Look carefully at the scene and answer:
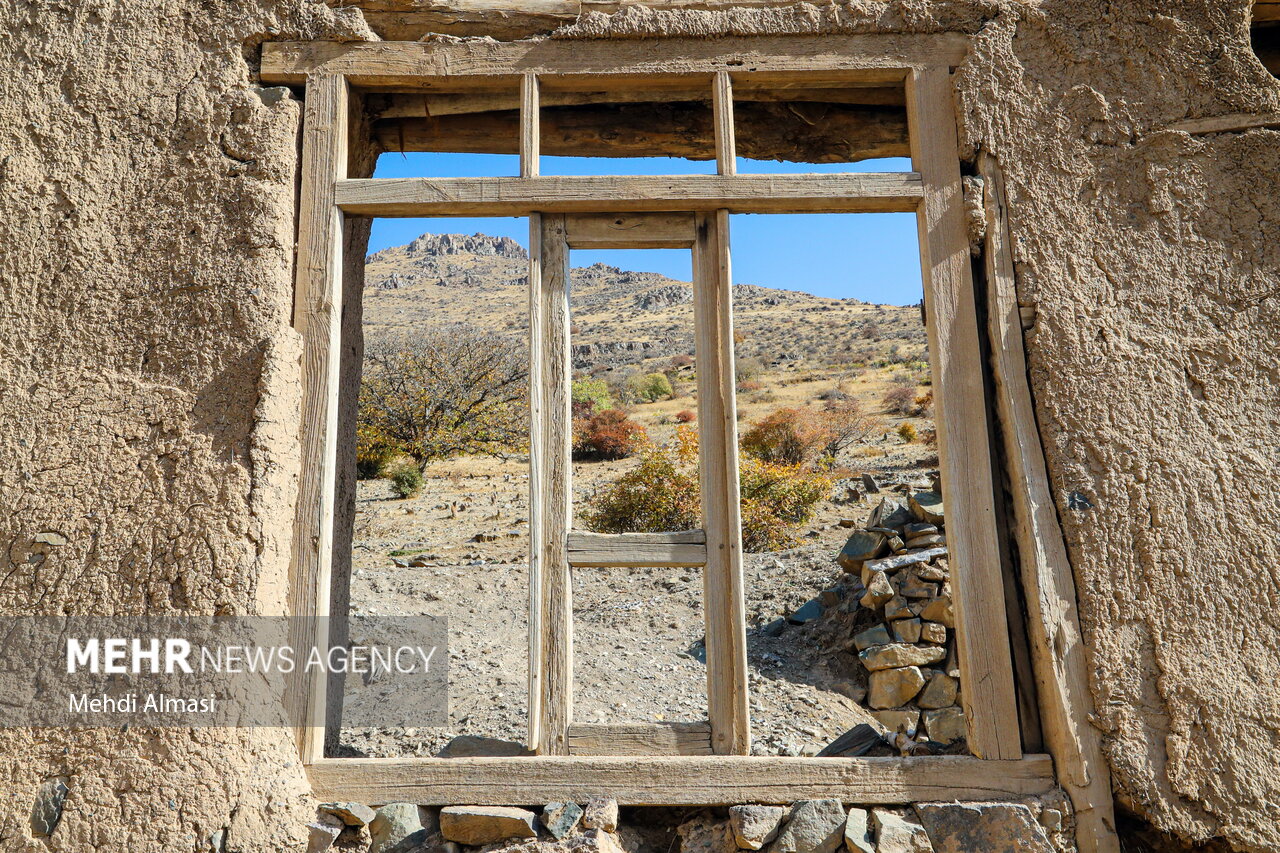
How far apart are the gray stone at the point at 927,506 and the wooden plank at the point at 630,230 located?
4.03m

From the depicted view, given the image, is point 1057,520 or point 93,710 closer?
point 93,710

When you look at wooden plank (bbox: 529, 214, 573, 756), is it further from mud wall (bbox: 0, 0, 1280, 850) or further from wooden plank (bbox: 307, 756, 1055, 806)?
mud wall (bbox: 0, 0, 1280, 850)

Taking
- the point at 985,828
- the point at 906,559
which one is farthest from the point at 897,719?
the point at 985,828

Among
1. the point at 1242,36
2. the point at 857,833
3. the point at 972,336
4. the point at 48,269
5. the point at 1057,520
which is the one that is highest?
the point at 1242,36

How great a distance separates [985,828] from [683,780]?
2.89 ft

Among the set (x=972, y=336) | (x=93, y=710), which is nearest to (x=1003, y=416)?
(x=972, y=336)

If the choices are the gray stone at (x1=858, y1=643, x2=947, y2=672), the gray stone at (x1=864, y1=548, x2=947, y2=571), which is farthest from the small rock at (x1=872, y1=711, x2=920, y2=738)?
the gray stone at (x1=864, y1=548, x2=947, y2=571)

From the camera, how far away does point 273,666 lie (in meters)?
2.47

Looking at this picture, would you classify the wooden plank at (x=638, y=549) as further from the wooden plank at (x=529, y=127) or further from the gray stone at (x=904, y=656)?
the gray stone at (x=904, y=656)

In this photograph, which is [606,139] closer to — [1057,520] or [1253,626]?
[1057,520]

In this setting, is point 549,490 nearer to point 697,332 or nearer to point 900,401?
point 697,332

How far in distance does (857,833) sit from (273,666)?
5.90 ft

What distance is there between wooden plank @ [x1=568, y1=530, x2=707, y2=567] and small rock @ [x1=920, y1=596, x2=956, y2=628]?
3566 mm

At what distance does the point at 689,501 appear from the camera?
10.0 meters
